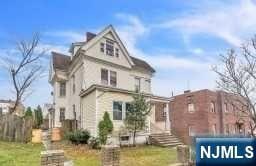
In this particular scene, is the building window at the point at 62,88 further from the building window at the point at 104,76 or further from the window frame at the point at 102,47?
the window frame at the point at 102,47

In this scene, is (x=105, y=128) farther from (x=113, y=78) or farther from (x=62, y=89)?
(x=62, y=89)

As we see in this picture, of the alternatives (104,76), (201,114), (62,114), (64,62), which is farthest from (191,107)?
(64,62)

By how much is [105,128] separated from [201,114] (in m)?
19.5

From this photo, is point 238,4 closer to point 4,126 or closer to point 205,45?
point 205,45

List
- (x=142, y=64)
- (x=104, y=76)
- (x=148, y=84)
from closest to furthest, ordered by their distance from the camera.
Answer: (x=104, y=76)
(x=148, y=84)
(x=142, y=64)

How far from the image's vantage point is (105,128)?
19.3 meters

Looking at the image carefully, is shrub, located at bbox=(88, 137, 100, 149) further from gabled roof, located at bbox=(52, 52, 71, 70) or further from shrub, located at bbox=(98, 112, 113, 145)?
gabled roof, located at bbox=(52, 52, 71, 70)

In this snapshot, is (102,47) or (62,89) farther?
(62,89)

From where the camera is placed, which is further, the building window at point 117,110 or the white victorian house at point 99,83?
the building window at point 117,110

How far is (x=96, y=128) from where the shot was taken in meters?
19.8

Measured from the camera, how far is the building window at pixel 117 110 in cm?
2083

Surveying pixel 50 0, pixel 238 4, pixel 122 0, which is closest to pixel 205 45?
pixel 238 4

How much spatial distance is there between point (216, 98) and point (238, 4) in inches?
1026

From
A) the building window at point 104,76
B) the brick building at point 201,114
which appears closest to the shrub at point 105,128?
the building window at point 104,76
